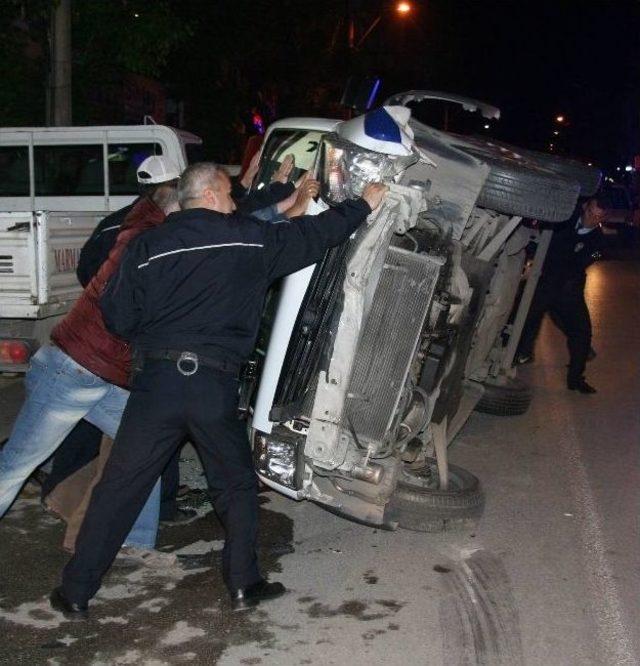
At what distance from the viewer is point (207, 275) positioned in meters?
3.92

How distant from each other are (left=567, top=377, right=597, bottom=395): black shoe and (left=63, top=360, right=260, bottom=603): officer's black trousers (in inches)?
223

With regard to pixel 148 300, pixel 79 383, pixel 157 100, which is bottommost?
pixel 157 100

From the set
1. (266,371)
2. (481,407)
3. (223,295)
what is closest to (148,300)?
(223,295)

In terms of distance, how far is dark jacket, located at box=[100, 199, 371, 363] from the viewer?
12.8 feet

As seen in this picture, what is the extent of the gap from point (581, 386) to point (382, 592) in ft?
17.0

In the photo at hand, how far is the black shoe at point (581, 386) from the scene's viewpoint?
9.10 metres

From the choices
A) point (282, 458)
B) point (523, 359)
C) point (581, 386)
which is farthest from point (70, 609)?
point (523, 359)

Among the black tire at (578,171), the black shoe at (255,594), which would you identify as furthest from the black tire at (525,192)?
the black shoe at (255,594)

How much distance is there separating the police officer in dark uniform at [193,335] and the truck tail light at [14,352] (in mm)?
2624

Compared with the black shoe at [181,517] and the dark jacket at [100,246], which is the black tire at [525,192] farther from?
the black shoe at [181,517]

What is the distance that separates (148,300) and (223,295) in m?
0.32

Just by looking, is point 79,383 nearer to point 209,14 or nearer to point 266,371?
point 266,371

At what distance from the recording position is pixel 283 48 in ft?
81.9

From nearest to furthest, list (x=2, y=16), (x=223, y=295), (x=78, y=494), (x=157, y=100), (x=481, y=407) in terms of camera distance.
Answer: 1. (x=223, y=295)
2. (x=78, y=494)
3. (x=481, y=407)
4. (x=2, y=16)
5. (x=157, y=100)
